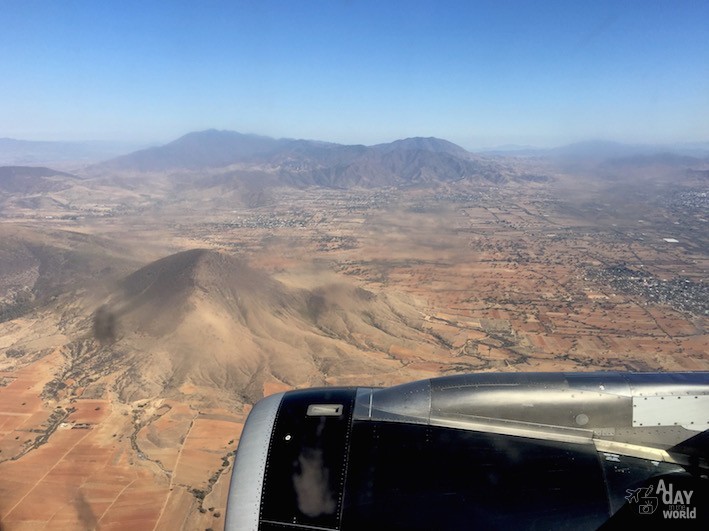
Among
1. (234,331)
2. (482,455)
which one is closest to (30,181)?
(234,331)

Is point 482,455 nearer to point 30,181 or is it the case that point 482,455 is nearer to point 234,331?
point 234,331

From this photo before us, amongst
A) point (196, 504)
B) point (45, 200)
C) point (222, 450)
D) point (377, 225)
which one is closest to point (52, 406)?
point (222, 450)

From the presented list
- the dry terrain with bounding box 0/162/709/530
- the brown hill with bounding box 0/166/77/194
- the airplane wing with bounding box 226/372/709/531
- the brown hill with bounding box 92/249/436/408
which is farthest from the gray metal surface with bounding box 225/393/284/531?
the brown hill with bounding box 0/166/77/194

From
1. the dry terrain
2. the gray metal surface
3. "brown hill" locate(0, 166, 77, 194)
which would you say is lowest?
the dry terrain

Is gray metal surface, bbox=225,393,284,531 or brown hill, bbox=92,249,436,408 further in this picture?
brown hill, bbox=92,249,436,408

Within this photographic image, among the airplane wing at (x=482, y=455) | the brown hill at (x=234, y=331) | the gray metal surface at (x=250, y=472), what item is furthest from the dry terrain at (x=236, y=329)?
the airplane wing at (x=482, y=455)

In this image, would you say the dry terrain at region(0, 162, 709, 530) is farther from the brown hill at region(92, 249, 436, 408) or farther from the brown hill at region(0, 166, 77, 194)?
the brown hill at region(0, 166, 77, 194)

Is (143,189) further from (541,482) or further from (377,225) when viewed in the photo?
(541,482)
